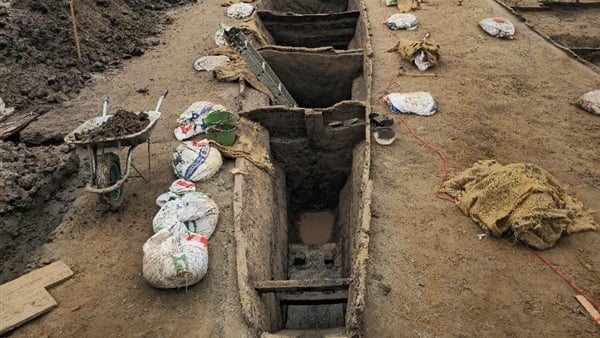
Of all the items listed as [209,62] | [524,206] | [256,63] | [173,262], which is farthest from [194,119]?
[524,206]

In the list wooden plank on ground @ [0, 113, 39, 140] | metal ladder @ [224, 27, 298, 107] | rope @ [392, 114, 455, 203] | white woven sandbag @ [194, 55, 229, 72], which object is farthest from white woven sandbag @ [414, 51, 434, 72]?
wooden plank on ground @ [0, 113, 39, 140]

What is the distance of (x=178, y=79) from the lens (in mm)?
9398

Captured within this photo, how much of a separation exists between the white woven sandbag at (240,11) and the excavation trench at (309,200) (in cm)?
65

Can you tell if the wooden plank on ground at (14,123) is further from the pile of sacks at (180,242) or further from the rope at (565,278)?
the rope at (565,278)

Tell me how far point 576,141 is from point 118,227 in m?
6.38

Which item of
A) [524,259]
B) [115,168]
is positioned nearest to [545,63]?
[524,259]

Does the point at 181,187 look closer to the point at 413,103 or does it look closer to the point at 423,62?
the point at 413,103

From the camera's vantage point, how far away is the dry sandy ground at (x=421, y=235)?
4.69 m

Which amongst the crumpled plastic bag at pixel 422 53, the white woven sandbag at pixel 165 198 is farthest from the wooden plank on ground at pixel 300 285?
the crumpled plastic bag at pixel 422 53

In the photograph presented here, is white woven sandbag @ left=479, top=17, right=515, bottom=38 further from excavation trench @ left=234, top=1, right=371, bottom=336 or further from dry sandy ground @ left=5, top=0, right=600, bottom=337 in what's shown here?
excavation trench @ left=234, top=1, right=371, bottom=336

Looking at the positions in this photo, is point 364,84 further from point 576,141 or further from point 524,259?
point 524,259

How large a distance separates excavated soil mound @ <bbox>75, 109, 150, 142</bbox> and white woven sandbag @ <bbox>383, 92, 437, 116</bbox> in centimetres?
388

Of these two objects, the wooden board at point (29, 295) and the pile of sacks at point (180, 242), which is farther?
the pile of sacks at point (180, 242)

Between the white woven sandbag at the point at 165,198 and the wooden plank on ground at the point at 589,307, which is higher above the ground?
the white woven sandbag at the point at 165,198
